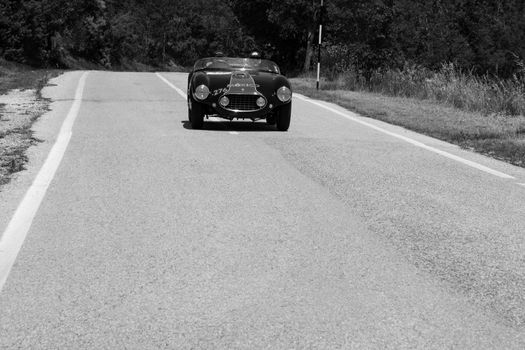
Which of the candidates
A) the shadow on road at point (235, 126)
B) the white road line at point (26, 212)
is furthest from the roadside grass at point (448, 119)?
the white road line at point (26, 212)

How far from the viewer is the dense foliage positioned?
24609mm

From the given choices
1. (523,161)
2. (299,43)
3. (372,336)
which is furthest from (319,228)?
(299,43)

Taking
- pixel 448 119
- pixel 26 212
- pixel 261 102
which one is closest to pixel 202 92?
pixel 261 102

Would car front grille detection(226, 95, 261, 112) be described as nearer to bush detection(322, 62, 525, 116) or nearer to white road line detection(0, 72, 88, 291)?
white road line detection(0, 72, 88, 291)

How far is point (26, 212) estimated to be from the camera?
570 centimetres

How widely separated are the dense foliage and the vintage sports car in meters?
10.5

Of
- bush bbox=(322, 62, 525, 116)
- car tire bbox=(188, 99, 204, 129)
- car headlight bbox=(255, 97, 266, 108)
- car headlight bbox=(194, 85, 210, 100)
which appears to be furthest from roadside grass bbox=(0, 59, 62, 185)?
bush bbox=(322, 62, 525, 116)

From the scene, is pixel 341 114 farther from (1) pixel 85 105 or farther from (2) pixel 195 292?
(2) pixel 195 292

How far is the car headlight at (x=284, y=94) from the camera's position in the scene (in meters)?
12.0

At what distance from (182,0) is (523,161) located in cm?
8624

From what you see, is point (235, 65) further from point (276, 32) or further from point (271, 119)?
point (276, 32)

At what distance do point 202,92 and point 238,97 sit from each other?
584mm

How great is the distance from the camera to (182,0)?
300ft

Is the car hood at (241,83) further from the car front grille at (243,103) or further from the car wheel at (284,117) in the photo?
the car wheel at (284,117)
